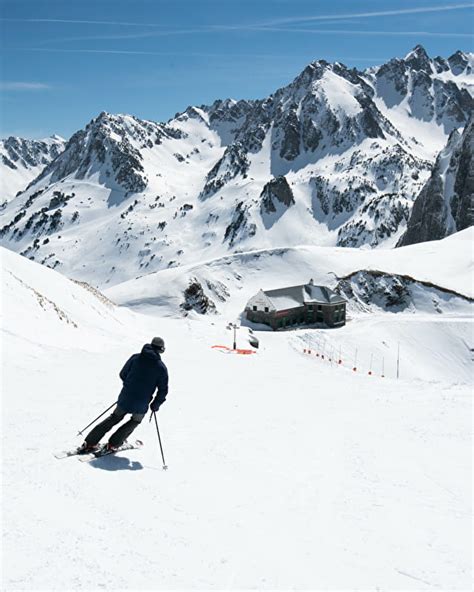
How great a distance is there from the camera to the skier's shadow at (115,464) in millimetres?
9547

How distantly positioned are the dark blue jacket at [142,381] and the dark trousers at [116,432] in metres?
0.15

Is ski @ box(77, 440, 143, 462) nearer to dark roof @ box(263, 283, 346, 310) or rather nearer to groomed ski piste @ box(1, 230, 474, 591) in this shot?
groomed ski piste @ box(1, 230, 474, 591)

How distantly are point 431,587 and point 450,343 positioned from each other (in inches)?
2275

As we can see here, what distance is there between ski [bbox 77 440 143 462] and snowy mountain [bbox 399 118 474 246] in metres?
155

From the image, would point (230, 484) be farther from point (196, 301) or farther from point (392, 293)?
point (392, 293)

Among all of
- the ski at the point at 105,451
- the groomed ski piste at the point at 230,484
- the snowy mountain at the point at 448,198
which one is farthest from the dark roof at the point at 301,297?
the snowy mountain at the point at 448,198

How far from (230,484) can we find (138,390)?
8.24 ft

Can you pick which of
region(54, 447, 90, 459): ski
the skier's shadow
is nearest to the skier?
the skier's shadow

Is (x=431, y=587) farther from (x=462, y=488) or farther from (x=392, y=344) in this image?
(x=392, y=344)

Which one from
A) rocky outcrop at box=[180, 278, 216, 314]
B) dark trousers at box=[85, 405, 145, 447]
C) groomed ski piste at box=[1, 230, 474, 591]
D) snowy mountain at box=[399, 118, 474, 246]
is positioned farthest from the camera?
snowy mountain at box=[399, 118, 474, 246]

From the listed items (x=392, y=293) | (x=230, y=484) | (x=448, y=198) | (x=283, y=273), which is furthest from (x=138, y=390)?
(x=448, y=198)

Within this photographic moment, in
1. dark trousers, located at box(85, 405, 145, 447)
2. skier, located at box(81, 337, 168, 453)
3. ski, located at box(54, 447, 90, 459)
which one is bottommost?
ski, located at box(54, 447, 90, 459)

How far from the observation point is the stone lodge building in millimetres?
71938

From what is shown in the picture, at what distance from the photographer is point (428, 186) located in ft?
569
